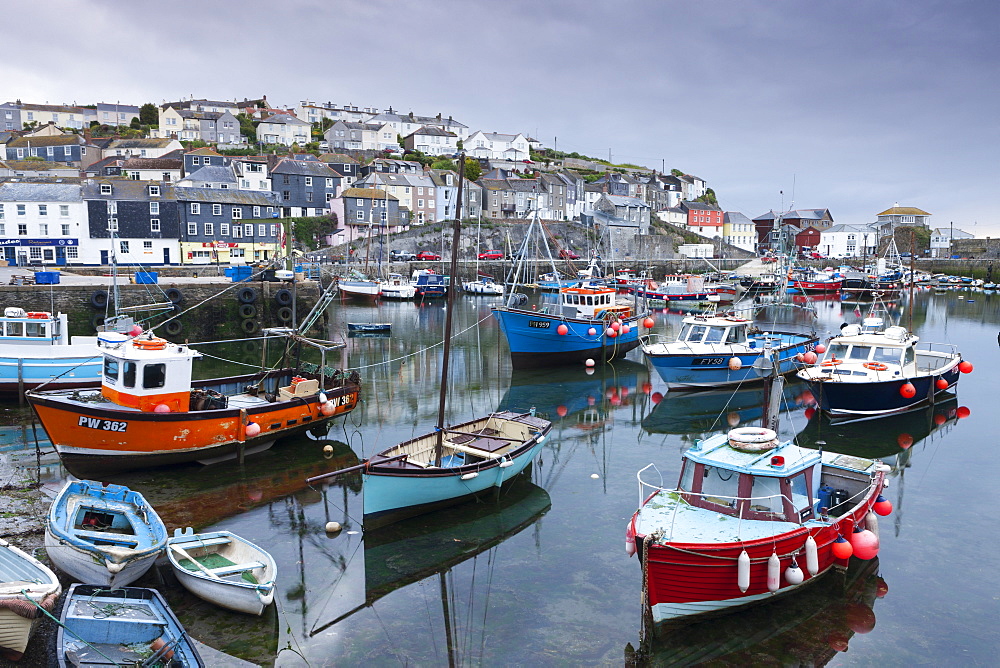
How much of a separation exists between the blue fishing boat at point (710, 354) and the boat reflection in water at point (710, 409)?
0.46 metres

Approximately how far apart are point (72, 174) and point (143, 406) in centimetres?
7436

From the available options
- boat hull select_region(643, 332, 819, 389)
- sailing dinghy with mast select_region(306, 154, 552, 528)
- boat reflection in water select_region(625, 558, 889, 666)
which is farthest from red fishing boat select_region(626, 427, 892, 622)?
boat hull select_region(643, 332, 819, 389)

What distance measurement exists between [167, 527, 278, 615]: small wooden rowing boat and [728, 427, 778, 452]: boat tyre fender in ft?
23.1

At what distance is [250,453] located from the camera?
55.7 feet

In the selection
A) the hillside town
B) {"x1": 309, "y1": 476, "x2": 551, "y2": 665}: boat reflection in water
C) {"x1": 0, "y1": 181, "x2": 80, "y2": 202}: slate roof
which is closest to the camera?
{"x1": 309, "y1": 476, "x2": 551, "y2": 665}: boat reflection in water

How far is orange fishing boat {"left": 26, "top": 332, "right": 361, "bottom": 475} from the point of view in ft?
47.6

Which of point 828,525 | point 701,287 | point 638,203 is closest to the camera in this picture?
point 828,525

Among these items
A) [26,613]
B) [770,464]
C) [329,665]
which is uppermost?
[770,464]

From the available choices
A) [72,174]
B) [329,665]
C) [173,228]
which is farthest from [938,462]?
[72,174]

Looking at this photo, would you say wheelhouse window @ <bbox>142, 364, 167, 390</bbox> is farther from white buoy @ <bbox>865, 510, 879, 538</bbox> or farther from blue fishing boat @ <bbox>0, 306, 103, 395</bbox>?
white buoy @ <bbox>865, 510, 879, 538</bbox>

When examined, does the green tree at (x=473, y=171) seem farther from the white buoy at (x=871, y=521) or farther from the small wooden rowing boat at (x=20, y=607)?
the small wooden rowing boat at (x=20, y=607)

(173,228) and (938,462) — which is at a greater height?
(173,228)

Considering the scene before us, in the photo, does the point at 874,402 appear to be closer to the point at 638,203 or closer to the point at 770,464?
the point at 770,464

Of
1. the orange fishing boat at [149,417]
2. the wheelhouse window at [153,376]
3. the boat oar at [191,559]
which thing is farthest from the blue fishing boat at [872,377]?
the wheelhouse window at [153,376]
